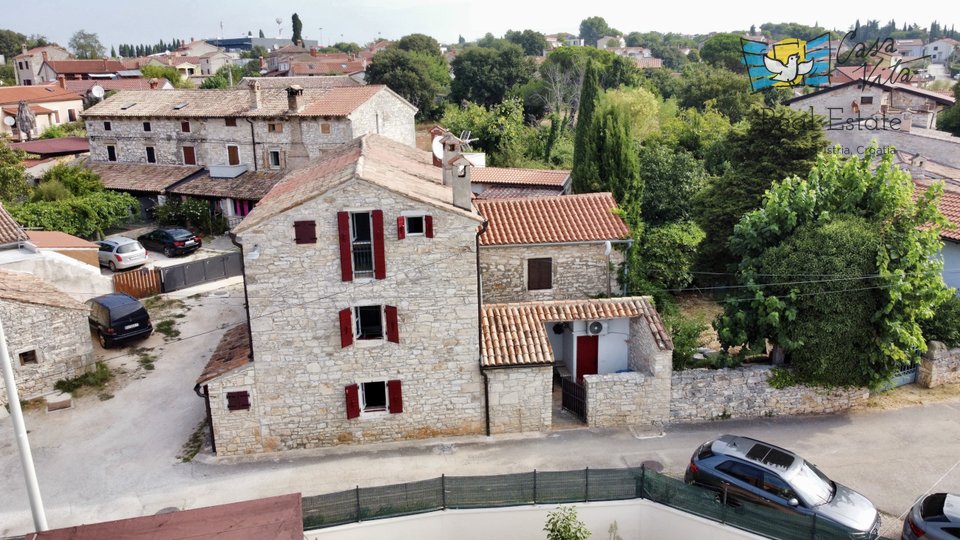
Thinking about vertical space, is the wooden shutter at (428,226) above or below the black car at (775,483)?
above

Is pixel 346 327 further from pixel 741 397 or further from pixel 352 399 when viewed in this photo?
pixel 741 397

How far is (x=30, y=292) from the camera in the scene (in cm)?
2453

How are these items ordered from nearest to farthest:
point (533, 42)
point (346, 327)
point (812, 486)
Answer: point (812, 486) < point (346, 327) < point (533, 42)

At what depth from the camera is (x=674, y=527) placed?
54.6 feet

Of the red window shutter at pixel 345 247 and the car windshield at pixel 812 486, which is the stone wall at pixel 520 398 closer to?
the red window shutter at pixel 345 247

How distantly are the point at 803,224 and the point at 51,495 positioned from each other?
22648 mm

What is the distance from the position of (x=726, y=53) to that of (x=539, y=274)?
9223 cm

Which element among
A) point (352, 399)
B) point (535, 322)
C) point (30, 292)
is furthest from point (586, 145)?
point (30, 292)

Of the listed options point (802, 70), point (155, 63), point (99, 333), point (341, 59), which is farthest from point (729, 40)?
point (99, 333)

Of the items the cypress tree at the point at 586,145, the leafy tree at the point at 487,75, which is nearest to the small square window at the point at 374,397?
the cypress tree at the point at 586,145

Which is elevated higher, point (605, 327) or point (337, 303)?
point (337, 303)

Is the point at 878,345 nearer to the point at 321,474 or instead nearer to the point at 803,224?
the point at 803,224

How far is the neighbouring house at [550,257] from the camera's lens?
25.0 meters

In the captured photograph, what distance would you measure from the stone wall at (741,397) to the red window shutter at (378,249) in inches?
362
